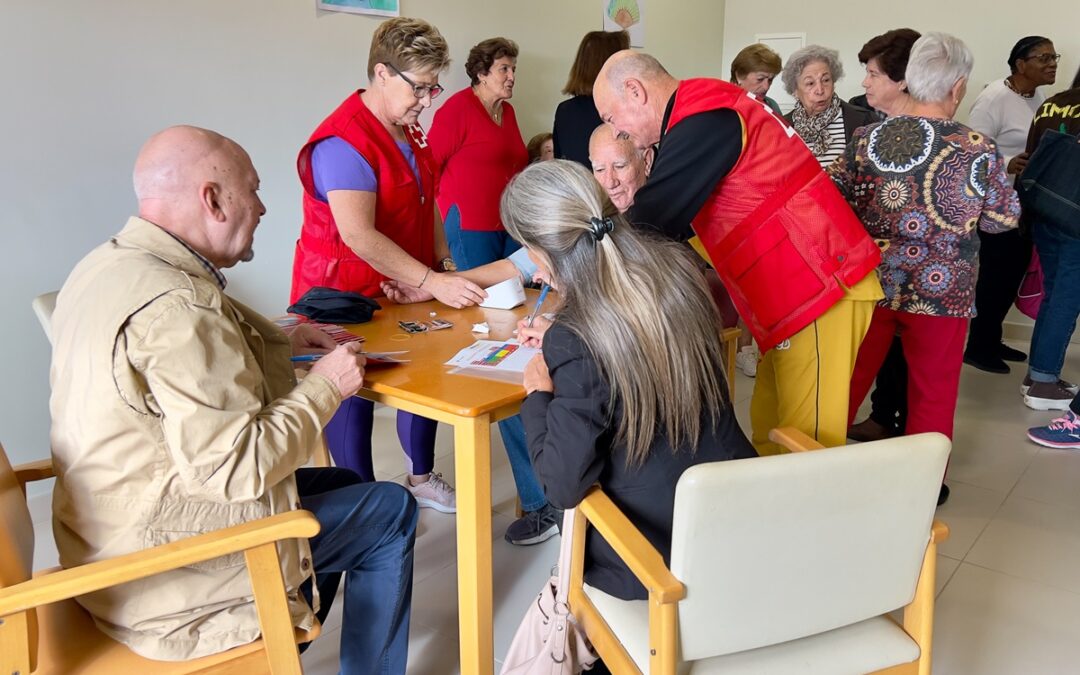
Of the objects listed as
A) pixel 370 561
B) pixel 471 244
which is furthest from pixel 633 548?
pixel 471 244

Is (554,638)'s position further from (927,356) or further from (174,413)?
(927,356)

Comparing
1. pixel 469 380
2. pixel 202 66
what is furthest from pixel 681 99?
pixel 202 66

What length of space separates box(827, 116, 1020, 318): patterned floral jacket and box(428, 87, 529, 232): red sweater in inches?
64.5

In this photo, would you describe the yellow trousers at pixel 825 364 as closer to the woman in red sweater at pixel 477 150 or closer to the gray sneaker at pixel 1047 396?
the woman in red sweater at pixel 477 150

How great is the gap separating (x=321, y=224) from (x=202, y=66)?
1119 millimetres

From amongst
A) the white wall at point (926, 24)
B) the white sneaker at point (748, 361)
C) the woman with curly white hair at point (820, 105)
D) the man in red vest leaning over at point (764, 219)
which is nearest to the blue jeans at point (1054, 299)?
the woman with curly white hair at point (820, 105)

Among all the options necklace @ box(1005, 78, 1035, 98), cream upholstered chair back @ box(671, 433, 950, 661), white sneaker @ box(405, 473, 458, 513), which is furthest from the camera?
necklace @ box(1005, 78, 1035, 98)

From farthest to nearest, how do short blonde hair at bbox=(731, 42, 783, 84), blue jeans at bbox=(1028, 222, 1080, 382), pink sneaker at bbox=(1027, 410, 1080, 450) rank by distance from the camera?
short blonde hair at bbox=(731, 42, 783, 84), blue jeans at bbox=(1028, 222, 1080, 382), pink sneaker at bbox=(1027, 410, 1080, 450)

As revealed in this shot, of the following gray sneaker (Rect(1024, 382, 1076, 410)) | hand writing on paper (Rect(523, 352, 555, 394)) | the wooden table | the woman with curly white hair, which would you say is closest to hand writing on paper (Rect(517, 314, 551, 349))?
the wooden table

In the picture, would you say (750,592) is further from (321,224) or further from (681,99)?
(321,224)

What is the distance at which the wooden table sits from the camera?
143 cm

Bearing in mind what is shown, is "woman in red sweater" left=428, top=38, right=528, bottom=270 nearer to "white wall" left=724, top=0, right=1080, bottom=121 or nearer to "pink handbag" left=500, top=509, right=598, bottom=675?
"pink handbag" left=500, top=509, right=598, bottom=675

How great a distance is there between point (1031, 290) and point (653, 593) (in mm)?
3873

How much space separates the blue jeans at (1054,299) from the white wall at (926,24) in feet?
5.03
